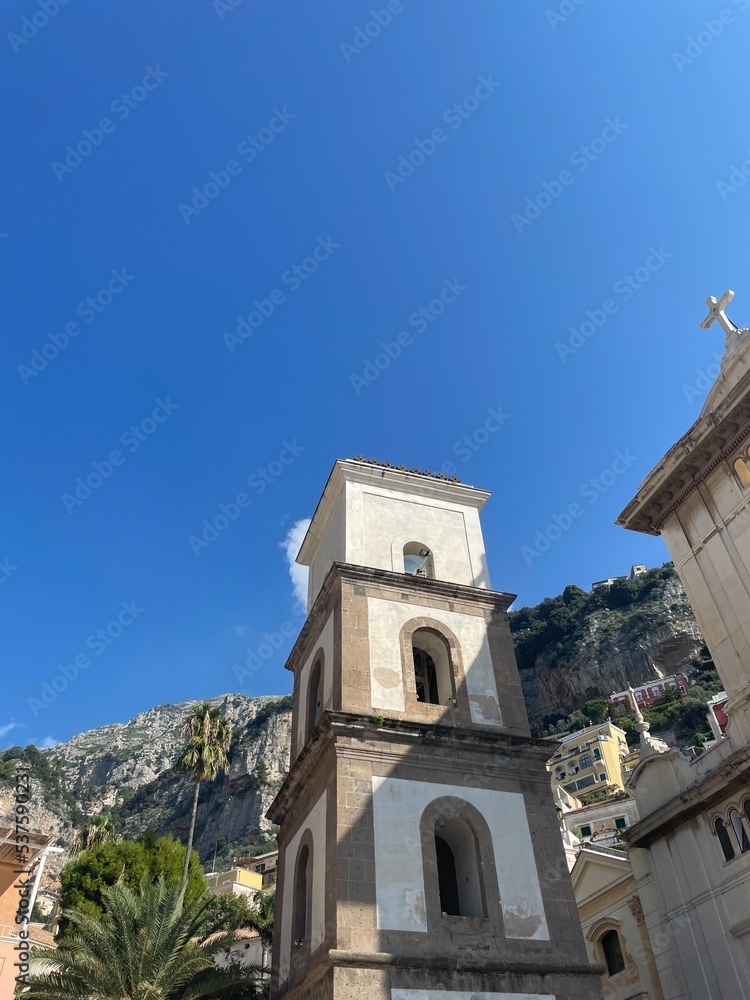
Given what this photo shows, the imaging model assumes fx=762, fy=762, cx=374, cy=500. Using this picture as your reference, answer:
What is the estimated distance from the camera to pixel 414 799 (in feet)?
48.1

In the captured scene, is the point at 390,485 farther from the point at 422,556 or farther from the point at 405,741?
A: the point at 405,741

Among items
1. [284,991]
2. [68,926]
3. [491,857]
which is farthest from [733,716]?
[68,926]

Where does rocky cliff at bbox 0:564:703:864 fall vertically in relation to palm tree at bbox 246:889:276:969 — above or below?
above

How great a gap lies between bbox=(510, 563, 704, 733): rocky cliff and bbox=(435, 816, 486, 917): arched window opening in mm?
90947

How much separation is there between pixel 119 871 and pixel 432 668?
68.6 ft

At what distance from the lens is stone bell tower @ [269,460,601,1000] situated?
12.9 metres

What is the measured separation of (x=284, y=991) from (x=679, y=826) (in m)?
10.5

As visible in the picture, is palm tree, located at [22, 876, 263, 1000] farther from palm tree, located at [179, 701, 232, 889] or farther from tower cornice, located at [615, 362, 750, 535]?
palm tree, located at [179, 701, 232, 889]

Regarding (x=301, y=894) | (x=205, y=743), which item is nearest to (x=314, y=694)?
(x=301, y=894)

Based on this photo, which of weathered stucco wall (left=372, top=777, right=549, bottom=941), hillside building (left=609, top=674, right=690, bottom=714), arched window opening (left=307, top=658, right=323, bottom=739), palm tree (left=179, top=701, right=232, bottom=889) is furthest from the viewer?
hillside building (left=609, top=674, right=690, bottom=714)

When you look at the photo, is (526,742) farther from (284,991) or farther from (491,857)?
(284,991)

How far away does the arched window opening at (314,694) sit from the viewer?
1869 centimetres

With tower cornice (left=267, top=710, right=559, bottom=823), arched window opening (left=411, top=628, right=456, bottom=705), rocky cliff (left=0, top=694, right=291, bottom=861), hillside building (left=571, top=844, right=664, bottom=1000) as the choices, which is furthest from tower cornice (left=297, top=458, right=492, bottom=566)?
rocky cliff (left=0, top=694, right=291, bottom=861)

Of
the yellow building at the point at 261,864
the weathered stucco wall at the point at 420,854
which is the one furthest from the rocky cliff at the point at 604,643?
the weathered stucco wall at the point at 420,854
